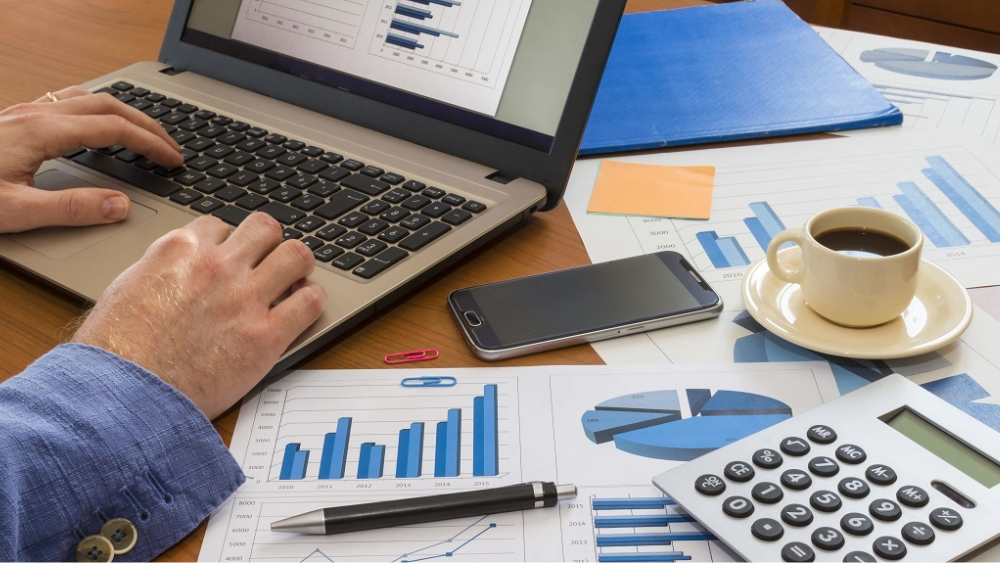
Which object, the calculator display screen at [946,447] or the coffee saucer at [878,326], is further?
the coffee saucer at [878,326]

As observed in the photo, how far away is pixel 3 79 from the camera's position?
1133 mm

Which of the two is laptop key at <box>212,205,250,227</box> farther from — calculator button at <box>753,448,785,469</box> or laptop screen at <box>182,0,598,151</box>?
calculator button at <box>753,448,785,469</box>

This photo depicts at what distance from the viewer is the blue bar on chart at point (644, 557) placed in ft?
1.69

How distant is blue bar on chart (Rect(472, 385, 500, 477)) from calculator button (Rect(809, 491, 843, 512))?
19cm

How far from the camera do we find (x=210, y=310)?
0.65m

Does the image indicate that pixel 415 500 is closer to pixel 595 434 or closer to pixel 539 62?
pixel 595 434

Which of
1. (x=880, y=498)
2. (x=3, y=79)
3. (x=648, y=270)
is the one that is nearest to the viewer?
(x=880, y=498)

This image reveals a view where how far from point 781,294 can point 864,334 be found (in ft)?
0.24

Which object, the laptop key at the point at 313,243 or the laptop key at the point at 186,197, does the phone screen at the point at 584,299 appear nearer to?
the laptop key at the point at 313,243

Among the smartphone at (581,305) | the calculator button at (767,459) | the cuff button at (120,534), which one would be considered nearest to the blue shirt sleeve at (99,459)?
the cuff button at (120,534)

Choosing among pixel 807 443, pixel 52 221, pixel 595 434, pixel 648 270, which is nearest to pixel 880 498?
pixel 807 443

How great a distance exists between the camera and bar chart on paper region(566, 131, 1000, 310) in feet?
2.56

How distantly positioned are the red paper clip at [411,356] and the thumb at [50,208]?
0.29m

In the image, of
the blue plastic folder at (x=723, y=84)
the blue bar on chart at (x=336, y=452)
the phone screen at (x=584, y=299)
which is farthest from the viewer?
the blue plastic folder at (x=723, y=84)
